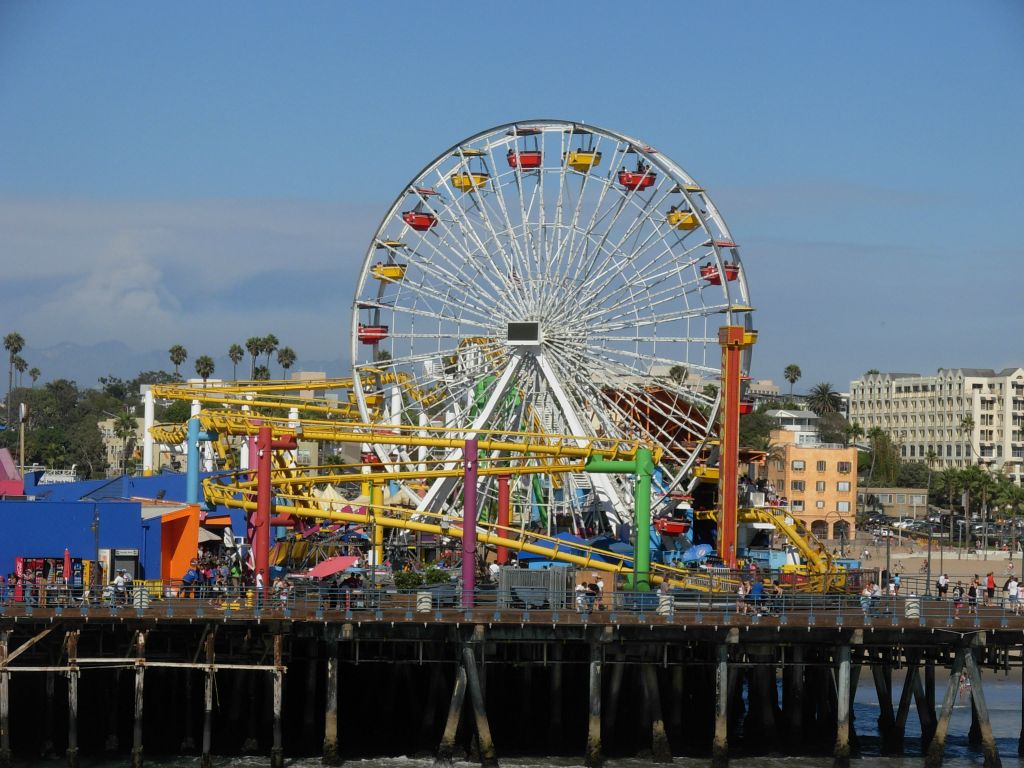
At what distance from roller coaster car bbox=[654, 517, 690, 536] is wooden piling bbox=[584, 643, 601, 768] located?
2521 centimetres

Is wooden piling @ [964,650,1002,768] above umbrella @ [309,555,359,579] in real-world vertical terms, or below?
below

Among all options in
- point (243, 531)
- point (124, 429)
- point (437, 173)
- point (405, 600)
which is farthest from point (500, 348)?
point (124, 429)

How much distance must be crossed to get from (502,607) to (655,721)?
5893 mm

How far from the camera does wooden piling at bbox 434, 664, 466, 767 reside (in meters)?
55.9

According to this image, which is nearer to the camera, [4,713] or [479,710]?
[4,713]

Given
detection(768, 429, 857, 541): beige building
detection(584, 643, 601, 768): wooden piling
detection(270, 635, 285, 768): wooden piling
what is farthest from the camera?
detection(768, 429, 857, 541): beige building

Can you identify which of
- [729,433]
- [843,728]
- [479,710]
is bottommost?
[843,728]

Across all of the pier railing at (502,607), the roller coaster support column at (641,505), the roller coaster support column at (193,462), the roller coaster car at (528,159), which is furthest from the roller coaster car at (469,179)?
the pier railing at (502,607)

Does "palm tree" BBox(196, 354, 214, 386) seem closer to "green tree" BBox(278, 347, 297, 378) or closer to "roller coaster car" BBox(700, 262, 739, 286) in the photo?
"green tree" BBox(278, 347, 297, 378)

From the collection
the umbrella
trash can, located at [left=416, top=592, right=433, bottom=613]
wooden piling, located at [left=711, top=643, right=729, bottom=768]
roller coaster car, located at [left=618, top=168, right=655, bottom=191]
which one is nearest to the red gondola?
roller coaster car, located at [left=618, top=168, right=655, bottom=191]

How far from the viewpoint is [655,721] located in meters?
57.2

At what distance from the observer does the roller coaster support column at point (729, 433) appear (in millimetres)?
77938

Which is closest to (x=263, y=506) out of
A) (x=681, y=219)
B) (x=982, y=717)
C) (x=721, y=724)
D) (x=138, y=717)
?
(x=138, y=717)

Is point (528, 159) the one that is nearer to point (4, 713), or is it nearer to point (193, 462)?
point (193, 462)
